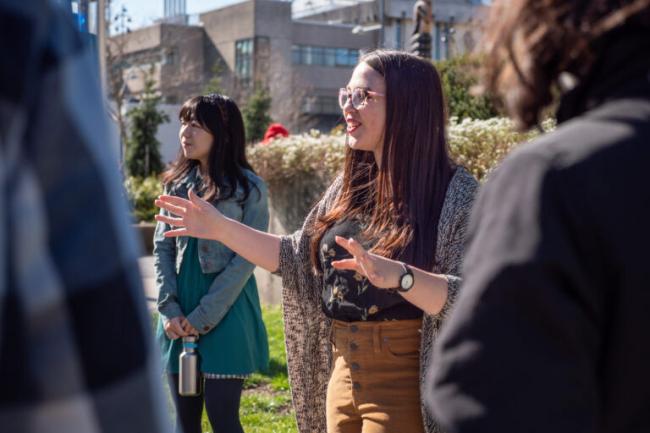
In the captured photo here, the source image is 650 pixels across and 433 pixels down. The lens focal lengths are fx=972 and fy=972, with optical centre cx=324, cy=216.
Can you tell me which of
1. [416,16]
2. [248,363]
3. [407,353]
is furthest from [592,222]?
[416,16]

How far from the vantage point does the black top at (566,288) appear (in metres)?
1.25

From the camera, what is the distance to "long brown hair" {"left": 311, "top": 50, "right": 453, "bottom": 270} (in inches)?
130

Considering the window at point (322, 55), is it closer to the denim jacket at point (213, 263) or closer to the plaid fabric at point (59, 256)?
the denim jacket at point (213, 263)

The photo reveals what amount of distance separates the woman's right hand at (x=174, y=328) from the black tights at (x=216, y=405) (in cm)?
21

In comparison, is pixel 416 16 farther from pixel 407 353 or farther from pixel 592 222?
pixel 592 222

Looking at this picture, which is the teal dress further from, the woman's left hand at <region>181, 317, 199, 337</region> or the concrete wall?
the concrete wall

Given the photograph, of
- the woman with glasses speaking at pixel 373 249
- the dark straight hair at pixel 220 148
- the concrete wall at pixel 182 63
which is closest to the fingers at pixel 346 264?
the woman with glasses speaking at pixel 373 249

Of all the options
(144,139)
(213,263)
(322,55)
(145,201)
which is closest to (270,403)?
(213,263)

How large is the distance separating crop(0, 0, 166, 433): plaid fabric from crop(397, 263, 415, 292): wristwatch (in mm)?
1937

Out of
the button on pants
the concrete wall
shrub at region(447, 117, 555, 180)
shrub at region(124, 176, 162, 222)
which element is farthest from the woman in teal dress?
the concrete wall

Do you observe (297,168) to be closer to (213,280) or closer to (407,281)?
(213,280)

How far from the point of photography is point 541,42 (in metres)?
1.41

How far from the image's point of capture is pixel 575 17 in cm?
138

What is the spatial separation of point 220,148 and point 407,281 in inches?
89.4
